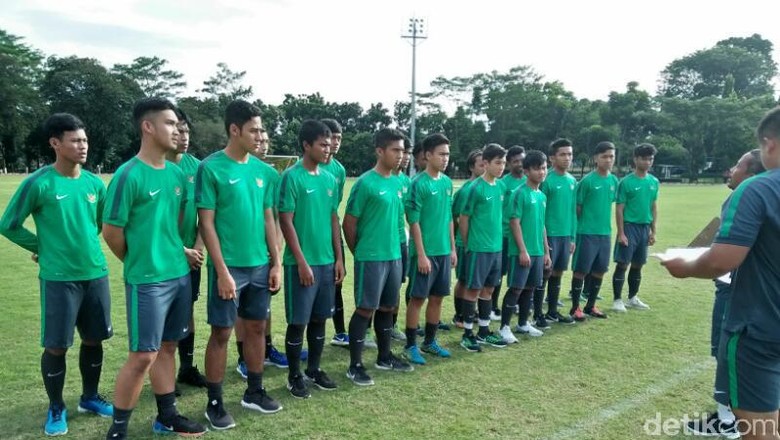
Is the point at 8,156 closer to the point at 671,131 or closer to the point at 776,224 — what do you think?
the point at 776,224

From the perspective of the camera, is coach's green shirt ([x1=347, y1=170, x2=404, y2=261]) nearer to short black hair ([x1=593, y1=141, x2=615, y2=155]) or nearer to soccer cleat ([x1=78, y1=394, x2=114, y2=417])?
soccer cleat ([x1=78, y1=394, x2=114, y2=417])

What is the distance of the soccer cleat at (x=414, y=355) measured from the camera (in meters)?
5.27

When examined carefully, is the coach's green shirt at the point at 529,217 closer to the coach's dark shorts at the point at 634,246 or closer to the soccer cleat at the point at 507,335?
the soccer cleat at the point at 507,335

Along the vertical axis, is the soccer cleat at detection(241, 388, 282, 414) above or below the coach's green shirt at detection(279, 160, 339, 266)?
below

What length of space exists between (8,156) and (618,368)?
6477 cm

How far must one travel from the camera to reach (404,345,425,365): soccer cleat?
207 inches

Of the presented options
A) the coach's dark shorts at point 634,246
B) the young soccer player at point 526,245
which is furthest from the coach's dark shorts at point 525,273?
the coach's dark shorts at point 634,246

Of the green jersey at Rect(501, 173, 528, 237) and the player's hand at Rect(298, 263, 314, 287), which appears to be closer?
the player's hand at Rect(298, 263, 314, 287)

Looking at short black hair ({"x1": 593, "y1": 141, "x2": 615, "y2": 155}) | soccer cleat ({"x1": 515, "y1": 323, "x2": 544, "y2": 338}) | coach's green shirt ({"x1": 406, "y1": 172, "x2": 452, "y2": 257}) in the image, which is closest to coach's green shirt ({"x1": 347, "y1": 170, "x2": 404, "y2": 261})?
coach's green shirt ({"x1": 406, "y1": 172, "x2": 452, "y2": 257})

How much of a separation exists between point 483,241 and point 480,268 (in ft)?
0.94

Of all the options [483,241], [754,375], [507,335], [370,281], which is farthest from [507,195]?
[754,375]

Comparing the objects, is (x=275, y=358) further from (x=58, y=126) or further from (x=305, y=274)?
(x=58, y=126)

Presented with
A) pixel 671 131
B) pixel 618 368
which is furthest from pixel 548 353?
pixel 671 131

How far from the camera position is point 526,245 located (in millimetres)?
6125
